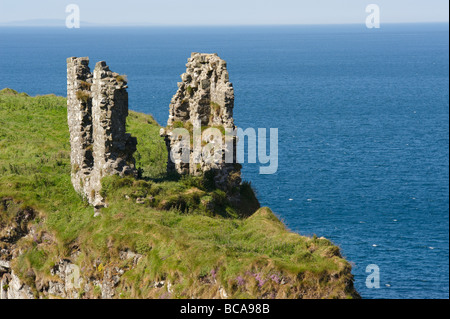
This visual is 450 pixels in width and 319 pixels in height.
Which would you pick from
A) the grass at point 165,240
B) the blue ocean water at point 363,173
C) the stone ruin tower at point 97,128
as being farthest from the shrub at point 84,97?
the blue ocean water at point 363,173

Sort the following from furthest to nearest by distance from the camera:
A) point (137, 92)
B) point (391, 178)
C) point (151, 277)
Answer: point (137, 92) → point (391, 178) → point (151, 277)

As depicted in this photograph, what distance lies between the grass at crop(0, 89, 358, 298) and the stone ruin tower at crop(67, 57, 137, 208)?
3.47 feet

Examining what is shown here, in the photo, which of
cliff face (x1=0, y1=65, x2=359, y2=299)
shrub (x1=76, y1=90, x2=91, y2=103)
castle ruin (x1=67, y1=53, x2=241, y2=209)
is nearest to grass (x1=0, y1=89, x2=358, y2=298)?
cliff face (x1=0, y1=65, x2=359, y2=299)

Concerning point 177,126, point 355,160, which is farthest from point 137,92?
point 177,126

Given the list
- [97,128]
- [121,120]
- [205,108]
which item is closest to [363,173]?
[205,108]

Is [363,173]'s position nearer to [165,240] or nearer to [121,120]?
[121,120]

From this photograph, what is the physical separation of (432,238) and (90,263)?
47.1 meters

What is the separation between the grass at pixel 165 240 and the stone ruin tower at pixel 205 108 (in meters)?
1.05

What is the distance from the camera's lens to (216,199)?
4094cm

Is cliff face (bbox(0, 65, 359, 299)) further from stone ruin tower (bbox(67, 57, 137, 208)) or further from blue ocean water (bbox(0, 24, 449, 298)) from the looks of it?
blue ocean water (bbox(0, 24, 449, 298))

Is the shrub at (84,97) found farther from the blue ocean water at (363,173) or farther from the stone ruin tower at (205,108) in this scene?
the blue ocean water at (363,173)

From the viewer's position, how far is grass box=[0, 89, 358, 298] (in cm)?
3031

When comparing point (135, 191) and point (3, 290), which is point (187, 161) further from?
point (3, 290)

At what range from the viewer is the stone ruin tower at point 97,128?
128 ft
